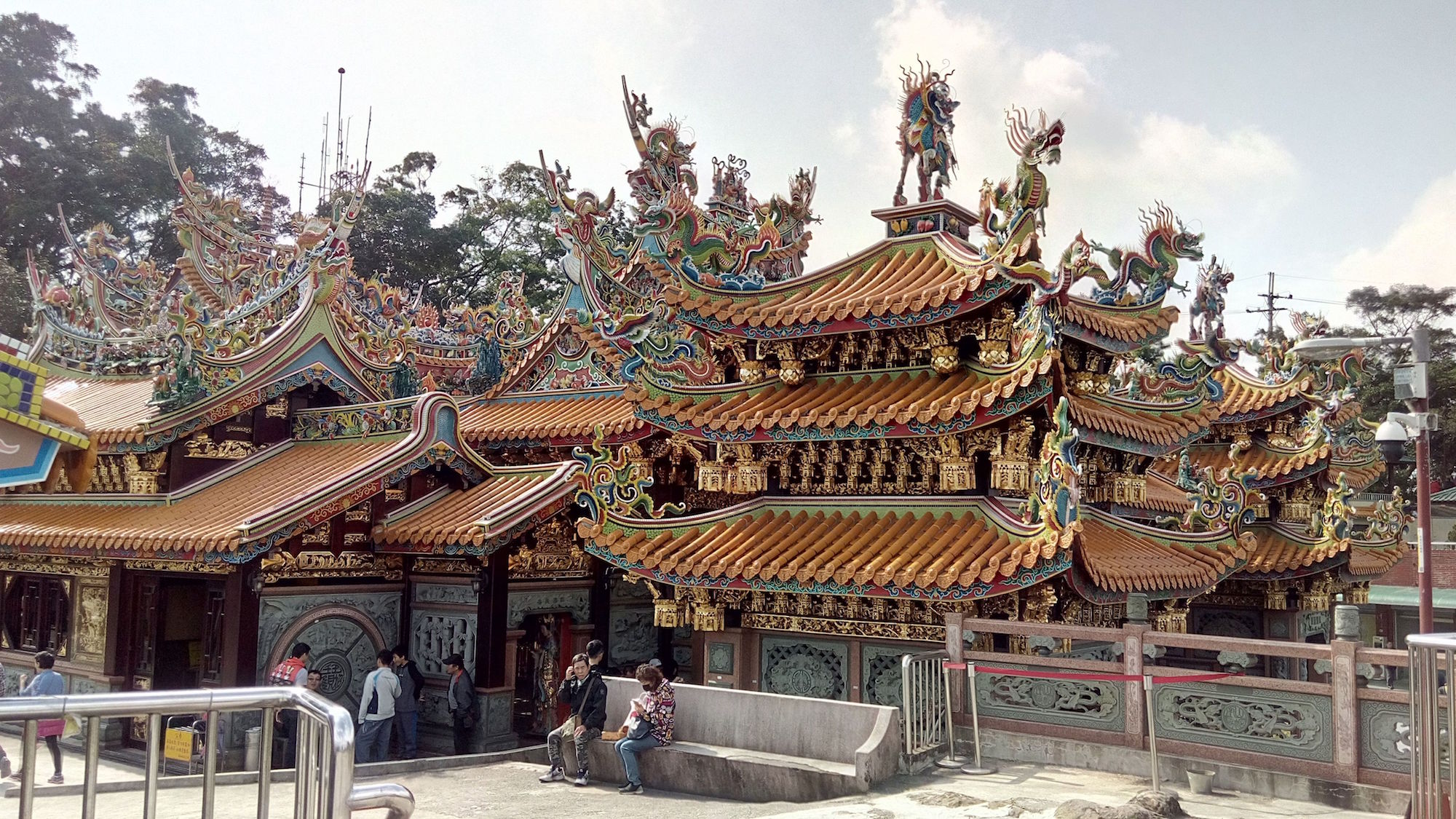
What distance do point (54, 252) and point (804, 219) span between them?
43.5 m

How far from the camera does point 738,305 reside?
14.5 meters

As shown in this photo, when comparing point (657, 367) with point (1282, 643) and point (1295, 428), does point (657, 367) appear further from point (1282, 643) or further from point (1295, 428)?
point (1295, 428)

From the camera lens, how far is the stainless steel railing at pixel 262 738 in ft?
13.1

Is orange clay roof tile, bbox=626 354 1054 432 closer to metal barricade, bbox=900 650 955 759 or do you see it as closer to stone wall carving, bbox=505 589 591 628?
metal barricade, bbox=900 650 955 759

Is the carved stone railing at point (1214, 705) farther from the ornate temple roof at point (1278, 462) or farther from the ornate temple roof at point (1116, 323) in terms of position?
the ornate temple roof at point (1278, 462)

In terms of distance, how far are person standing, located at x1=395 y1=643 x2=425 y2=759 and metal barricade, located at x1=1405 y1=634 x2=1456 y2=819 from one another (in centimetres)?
1221

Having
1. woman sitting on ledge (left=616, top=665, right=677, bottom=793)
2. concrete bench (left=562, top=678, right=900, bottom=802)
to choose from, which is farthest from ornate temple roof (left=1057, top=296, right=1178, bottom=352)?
woman sitting on ledge (left=616, top=665, right=677, bottom=793)

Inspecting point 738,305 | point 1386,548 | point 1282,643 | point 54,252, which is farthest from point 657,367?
point 54,252

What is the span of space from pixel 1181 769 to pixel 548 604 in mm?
9689

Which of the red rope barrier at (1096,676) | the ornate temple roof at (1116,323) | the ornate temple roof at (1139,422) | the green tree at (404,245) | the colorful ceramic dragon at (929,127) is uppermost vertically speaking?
the green tree at (404,245)

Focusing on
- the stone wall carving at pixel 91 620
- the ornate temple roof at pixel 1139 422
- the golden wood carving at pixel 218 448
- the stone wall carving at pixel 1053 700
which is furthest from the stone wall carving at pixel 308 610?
the ornate temple roof at pixel 1139 422

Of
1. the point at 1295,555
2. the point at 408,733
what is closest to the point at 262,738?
the point at 408,733

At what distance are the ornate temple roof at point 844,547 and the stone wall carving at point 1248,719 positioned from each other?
161 cm

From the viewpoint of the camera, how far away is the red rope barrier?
10.0 m
